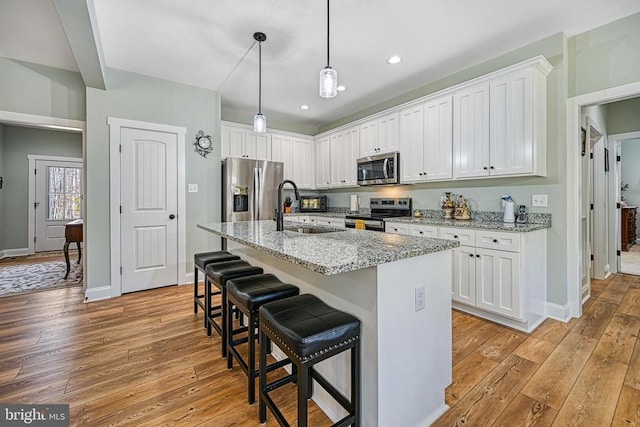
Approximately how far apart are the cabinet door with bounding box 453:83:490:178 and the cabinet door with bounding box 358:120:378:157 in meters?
1.25

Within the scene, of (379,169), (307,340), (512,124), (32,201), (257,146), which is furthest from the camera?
(32,201)

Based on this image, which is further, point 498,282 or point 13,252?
point 13,252

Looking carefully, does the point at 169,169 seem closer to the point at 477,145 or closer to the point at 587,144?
the point at 477,145

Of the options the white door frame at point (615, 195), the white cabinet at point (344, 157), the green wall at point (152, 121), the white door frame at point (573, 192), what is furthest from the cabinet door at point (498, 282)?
the green wall at point (152, 121)

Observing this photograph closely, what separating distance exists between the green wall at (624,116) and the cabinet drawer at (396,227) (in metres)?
3.42

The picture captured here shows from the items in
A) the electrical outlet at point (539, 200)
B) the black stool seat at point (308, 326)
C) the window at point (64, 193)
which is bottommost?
the black stool seat at point (308, 326)

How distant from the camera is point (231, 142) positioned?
15.2 feet

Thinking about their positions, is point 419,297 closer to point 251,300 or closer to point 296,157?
point 251,300

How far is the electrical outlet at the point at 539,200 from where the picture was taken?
112 inches

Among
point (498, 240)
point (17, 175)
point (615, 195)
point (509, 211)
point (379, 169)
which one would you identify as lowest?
point (498, 240)

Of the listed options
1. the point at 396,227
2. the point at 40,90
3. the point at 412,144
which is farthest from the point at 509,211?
the point at 40,90
